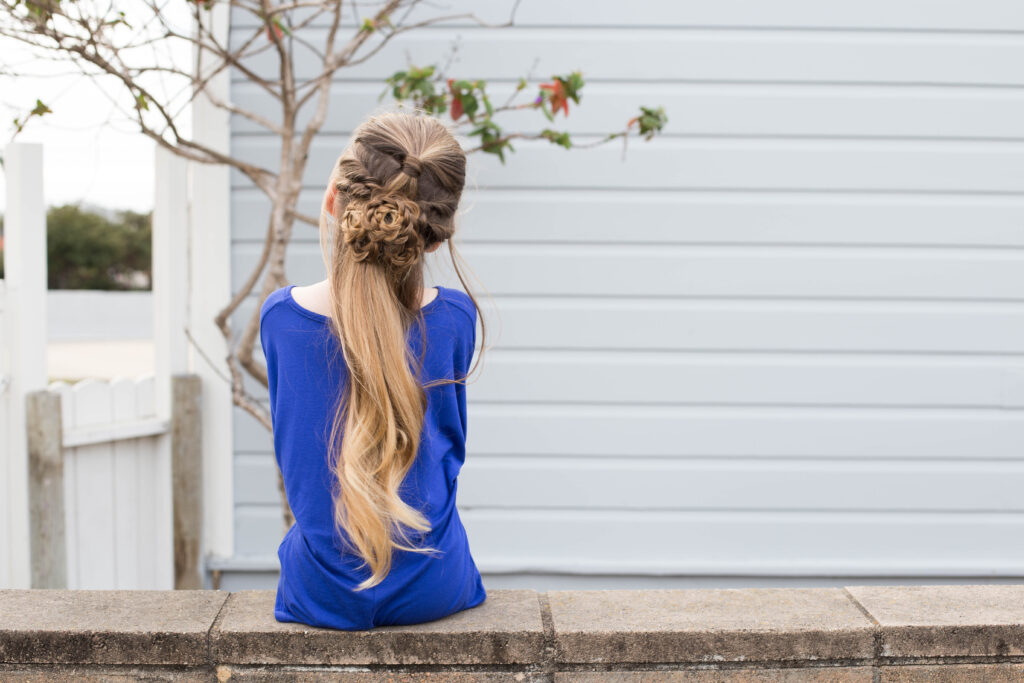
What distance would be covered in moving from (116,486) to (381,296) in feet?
7.19

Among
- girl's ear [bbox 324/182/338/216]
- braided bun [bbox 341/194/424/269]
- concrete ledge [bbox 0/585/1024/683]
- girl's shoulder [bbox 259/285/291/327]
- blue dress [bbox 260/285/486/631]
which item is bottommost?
concrete ledge [bbox 0/585/1024/683]

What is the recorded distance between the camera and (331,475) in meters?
1.60

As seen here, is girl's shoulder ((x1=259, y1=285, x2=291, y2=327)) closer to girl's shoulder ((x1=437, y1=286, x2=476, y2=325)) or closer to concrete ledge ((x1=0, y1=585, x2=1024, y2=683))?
girl's shoulder ((x1=437, y1=286, x2=476, y2=325))

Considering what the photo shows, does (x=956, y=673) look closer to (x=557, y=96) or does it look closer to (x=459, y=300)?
(x=459, y=300)

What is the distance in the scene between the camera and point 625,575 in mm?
3494

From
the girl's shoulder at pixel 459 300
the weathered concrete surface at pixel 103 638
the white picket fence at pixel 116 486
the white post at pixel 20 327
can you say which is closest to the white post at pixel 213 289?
the white picket fence at pixel 116 486

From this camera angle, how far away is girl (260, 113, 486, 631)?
151 cm

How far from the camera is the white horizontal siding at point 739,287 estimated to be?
333 centimetres

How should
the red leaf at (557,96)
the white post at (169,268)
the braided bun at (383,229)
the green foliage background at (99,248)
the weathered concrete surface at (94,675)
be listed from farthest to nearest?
the green foliage background at (99,248) < the white post at (169,268) < the red leaf at (557,96) < the weathered concrete surface at (94,675) < the braided bun at (383,229)

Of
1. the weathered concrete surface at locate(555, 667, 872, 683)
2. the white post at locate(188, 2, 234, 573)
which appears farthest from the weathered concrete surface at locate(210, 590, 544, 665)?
the white post at locate(188, 2, 234, 573)

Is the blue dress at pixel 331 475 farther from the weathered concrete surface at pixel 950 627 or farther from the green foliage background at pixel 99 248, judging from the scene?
the green foliage background at pixel 99 248

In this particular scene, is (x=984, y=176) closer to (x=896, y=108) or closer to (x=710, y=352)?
(x=896, y=108)

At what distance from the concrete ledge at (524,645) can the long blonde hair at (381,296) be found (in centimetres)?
23

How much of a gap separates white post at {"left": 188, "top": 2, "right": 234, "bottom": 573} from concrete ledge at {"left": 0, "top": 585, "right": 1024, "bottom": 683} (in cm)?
163
